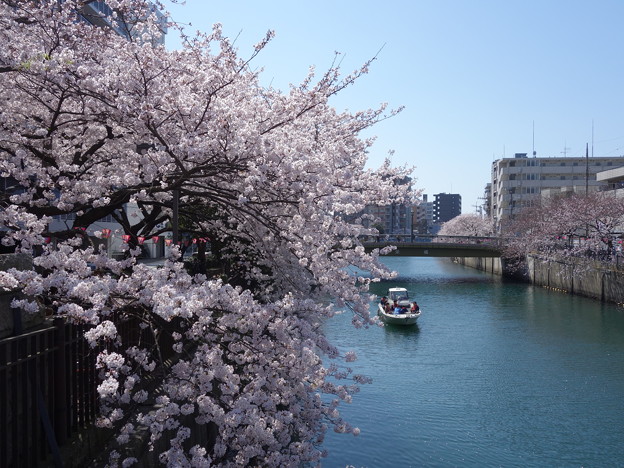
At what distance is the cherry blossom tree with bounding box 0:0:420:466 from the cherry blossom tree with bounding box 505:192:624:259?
35193mm

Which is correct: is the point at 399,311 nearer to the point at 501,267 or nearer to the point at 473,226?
the point at 501,267

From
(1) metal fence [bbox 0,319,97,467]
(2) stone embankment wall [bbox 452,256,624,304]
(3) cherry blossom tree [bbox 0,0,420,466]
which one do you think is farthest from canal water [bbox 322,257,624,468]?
(1) metal fence [bbox 0,319,97,467]

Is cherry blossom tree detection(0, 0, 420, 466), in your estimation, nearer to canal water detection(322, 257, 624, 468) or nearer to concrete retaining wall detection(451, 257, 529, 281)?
canal water detection(322, 257, 624, 468)

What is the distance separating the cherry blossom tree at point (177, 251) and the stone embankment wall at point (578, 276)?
3193 cm

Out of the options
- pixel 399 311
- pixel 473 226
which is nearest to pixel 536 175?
pixel 473 226

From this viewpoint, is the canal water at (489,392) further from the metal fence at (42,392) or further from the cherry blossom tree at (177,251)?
the metal fence at (42,392)

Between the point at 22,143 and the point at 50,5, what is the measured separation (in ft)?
7.37

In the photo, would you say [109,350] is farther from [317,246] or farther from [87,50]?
[87,50]

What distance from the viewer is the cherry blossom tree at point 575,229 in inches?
1594

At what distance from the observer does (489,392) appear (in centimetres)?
1884

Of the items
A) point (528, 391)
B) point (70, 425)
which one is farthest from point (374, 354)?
point (70, 425)

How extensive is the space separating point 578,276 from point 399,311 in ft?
59.8

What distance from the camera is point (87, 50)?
861 cm

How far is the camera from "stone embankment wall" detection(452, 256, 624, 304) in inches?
1453
